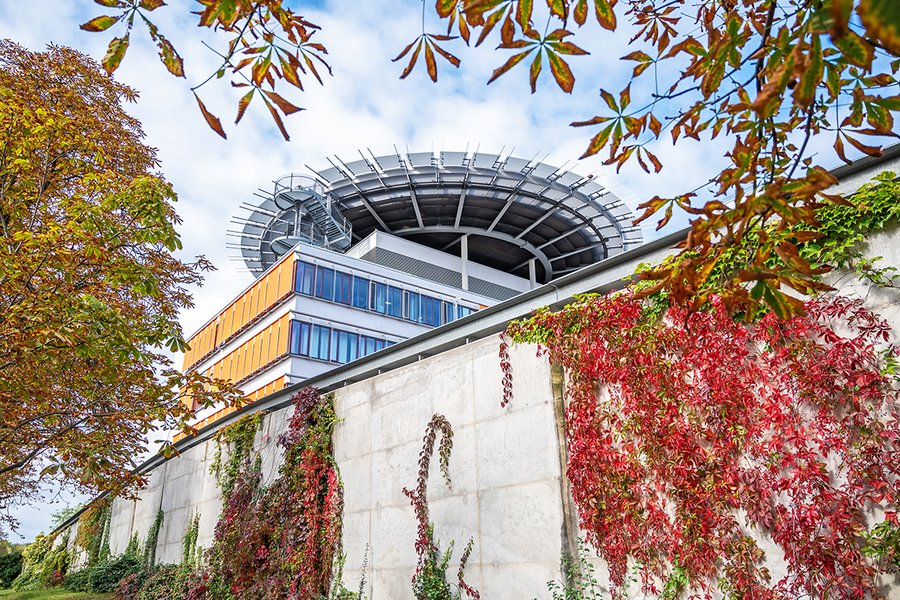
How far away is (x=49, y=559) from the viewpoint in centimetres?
2422

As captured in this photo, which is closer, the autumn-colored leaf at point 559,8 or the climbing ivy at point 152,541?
the autumn-colored leaf at point 559,8

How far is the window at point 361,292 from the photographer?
31.0 meters

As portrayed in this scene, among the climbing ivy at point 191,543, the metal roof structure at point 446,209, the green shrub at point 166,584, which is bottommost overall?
the green shrub at point 166,584

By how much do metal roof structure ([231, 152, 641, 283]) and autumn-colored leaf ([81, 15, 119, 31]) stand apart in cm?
2923

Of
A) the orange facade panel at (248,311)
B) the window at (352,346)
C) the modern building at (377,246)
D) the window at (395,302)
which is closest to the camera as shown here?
the modern building at (377,246)

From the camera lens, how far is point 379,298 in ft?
104

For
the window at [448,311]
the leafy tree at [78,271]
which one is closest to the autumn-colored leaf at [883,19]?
the leafy tree at [78,271]

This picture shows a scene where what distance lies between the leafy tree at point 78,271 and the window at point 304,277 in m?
19.1

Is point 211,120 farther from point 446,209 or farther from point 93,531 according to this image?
point 446,209

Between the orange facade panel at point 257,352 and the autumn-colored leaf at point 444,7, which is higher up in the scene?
the orange facade panel at point 257,352

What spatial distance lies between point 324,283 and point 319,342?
275 centimetres

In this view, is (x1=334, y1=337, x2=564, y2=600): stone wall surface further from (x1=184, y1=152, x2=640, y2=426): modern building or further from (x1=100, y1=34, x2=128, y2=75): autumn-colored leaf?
(x1=184, y1=152, x2=640, y2=426): modern building

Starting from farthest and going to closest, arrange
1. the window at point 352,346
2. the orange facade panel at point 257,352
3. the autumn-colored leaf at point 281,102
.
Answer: the window at point 352,346 → the orange facade panel at point 257,352 → the autumn-colored leaf at point 281,102

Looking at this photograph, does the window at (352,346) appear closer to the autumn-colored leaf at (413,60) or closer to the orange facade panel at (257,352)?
the orange facade panel at (257,352)
